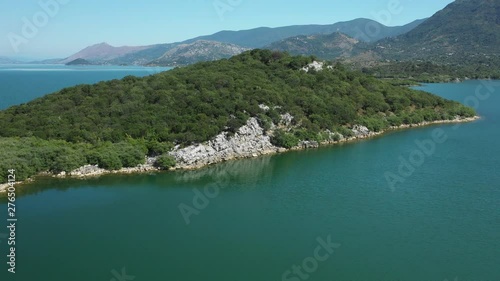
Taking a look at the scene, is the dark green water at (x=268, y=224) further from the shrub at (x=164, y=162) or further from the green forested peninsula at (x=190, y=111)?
the green forested peninsula at (x=190, y=111)

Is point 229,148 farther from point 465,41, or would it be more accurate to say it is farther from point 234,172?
point 465,41

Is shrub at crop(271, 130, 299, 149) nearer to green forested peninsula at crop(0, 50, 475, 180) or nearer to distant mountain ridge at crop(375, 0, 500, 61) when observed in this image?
green forested peninsula at crop(0, 50, 475, 180)

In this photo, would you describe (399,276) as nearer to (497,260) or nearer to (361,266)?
(361,266)

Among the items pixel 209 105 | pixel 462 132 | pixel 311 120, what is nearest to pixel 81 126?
pixel 209 105

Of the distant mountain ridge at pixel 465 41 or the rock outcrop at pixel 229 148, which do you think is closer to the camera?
the rock outcrop at pixel 229 148

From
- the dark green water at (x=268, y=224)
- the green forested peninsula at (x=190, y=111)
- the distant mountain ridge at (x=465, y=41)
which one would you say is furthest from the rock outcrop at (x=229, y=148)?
the distant mountain ridge at (x=465, y=41)
